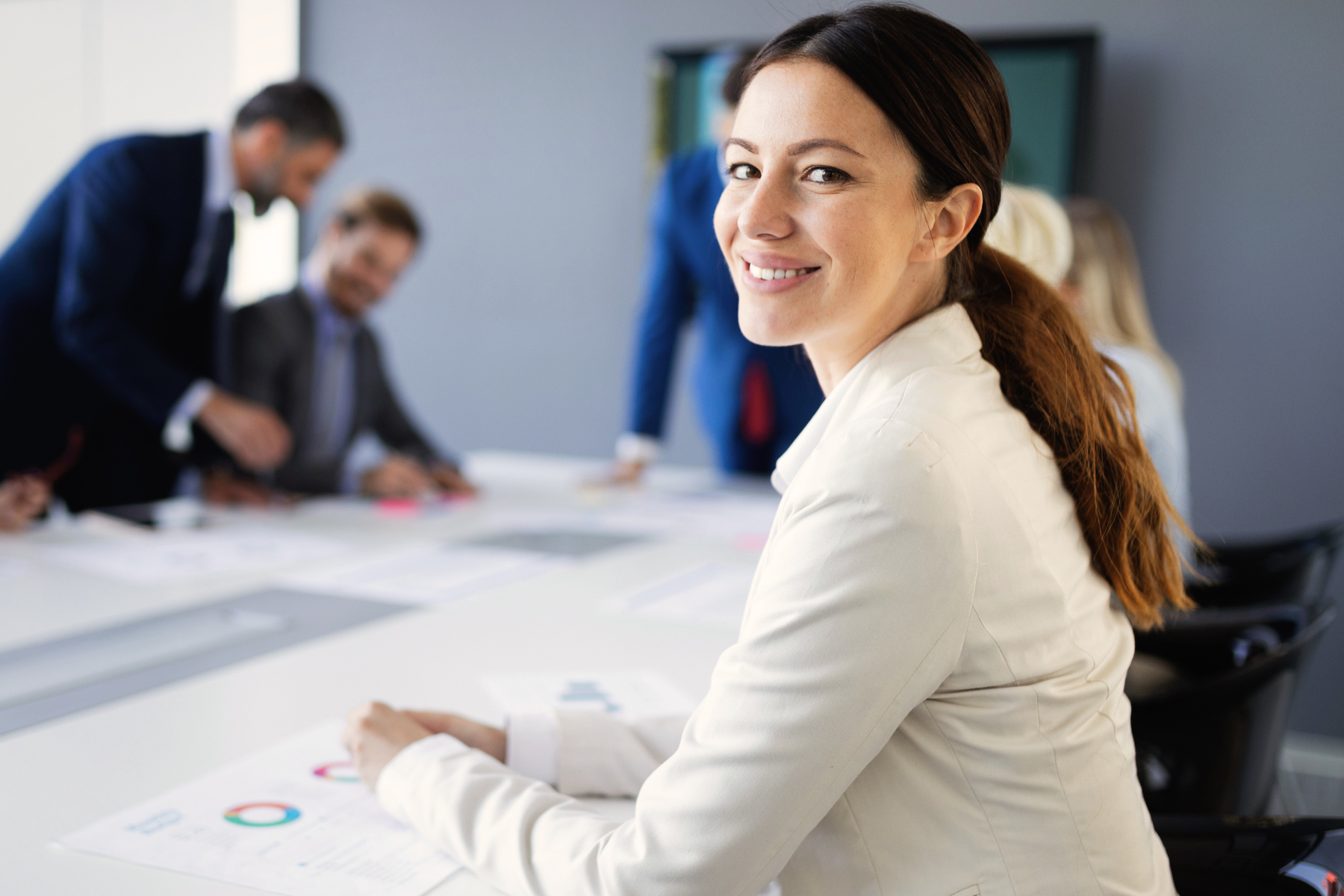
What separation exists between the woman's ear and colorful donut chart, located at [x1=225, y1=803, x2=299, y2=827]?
2.42ft

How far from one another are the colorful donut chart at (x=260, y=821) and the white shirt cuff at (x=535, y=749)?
201 mm

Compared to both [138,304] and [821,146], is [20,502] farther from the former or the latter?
[821,146]

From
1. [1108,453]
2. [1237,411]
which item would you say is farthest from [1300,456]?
[1108,453]

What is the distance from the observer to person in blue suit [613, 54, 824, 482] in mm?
2990

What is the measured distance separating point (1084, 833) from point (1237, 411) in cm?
314

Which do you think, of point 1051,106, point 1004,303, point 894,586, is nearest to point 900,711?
point 894,586

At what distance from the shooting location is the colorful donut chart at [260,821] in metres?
0.98

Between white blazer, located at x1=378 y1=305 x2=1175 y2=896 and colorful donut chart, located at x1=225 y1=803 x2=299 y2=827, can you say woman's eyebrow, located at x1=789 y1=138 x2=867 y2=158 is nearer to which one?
white blazer, located at x1=378 y1=305 x2=1175 y2=896

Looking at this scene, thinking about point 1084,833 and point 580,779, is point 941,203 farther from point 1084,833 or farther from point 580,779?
point 580,779

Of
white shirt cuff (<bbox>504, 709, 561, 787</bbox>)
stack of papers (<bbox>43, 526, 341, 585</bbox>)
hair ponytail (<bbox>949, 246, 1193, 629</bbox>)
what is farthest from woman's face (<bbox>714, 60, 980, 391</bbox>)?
stack of papers (<bbox>43, 526, 341, 585</bbox>)

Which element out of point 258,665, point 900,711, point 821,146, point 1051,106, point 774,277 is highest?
point 1051,106

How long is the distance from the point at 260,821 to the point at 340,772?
121mm

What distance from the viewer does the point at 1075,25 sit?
3617 mm

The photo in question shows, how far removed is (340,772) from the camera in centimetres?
110
